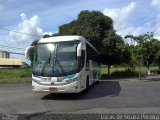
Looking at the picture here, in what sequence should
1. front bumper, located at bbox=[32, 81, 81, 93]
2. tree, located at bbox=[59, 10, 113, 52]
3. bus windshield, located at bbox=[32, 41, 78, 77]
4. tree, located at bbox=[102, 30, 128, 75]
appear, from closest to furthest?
front bumper, located at bbox=[32, 81, 81, 93], bus windshield, located at bbox=[32, 41, 78, 77], tree, located at bbox=[59, 10, 113, 52], tree, located at bbox=[102, 30, 128, 75]

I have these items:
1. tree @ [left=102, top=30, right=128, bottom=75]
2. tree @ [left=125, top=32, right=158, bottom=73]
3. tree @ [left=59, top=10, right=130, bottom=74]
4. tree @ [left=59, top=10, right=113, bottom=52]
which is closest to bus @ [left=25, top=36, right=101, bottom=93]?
tree @ [left=125, top=32, right=158, bottom=73]

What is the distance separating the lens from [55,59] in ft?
56.6

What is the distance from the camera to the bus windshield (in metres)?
17.0

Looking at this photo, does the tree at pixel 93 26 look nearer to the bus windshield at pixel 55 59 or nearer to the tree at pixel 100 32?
the tree at pixel 100 32

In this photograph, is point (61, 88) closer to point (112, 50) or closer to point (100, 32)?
point (100, 32)

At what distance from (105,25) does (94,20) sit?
1.74 meters

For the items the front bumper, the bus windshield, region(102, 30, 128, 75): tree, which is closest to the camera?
the front bumper

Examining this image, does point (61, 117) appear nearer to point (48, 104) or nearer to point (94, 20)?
point (48, 104)

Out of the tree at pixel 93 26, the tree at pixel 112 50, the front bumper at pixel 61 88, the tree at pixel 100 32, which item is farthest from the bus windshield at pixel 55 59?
the tree at pixel 100 32

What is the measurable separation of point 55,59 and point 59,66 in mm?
430

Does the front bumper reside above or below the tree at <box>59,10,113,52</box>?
below

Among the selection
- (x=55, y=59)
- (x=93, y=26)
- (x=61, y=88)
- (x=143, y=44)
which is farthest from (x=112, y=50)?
(x=61, y=88)

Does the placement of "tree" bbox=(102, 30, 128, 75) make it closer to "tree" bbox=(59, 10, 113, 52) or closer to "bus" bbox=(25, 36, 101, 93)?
"tree" bbox=(59, 10, 113, 52)

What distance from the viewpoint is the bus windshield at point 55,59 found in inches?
671
